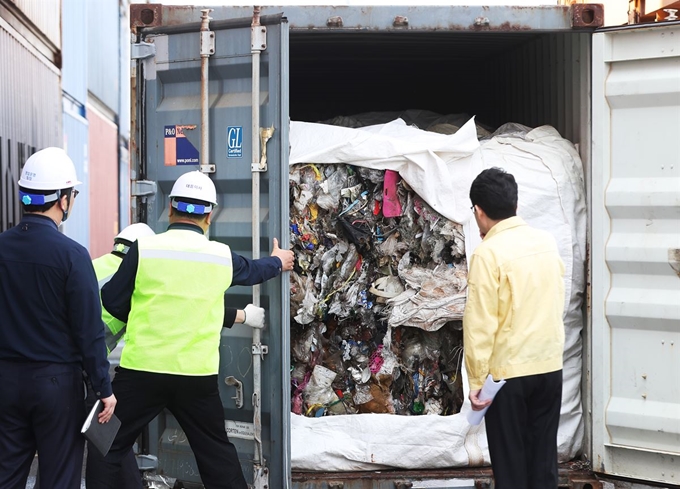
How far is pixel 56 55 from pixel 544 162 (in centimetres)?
816

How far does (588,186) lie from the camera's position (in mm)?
4602

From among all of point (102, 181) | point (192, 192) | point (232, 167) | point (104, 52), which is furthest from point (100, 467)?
point (104, 52)

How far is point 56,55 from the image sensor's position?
11.2 meters

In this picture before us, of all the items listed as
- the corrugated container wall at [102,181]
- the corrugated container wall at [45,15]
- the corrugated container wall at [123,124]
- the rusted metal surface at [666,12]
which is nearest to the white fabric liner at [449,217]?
the rusted metal surface at [666,12]

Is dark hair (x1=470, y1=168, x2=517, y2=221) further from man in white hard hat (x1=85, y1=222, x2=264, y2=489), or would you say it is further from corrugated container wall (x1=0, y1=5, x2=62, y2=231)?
corrugated container wall (x1=0, y1=5, x2=62, y2=231)

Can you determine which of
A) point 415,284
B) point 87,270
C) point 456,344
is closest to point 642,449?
point 456,344

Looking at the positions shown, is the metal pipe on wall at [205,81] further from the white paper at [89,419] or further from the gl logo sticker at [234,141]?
the white paper at [89,419]

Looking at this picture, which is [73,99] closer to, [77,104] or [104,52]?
[77,104]

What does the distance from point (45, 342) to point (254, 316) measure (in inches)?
38.6

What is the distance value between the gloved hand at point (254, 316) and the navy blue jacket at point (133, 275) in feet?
0.66

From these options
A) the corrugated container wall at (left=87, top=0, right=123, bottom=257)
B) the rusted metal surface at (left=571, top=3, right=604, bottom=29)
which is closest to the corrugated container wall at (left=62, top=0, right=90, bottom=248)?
the corrugated container wall at (left=87, top=0, right=123, bottom=257)

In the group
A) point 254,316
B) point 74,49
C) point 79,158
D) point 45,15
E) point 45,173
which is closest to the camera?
point 45,173

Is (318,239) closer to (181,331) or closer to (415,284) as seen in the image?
(415,284)

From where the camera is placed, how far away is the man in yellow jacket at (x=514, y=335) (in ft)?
12.0
